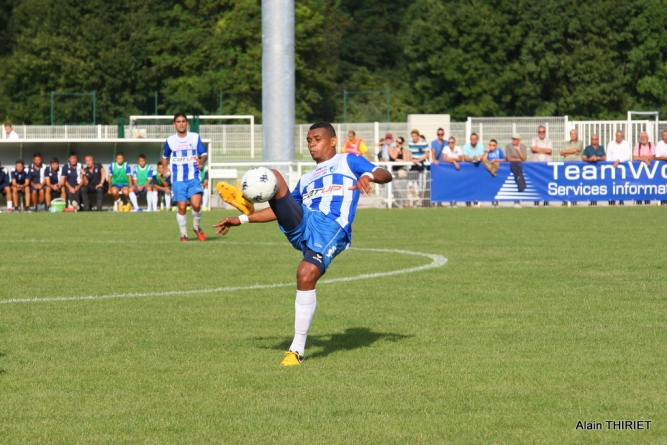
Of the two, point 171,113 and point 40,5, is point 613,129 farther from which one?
point 40,5

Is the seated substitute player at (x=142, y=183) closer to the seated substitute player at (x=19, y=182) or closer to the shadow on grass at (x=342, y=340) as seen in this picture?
the seated substitute player at (x=19, y=182)

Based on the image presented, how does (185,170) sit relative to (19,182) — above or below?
above

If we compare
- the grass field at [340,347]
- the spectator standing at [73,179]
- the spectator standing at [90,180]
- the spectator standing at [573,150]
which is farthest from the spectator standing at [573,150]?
the grass field at [340,347]

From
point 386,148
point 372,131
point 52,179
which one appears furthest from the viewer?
point 372,131

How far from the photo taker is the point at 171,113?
165ft

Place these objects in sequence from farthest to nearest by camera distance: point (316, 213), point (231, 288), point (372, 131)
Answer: point (372, 131) < point (231, 288) < point (316, 213)

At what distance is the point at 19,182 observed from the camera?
26562 millimetres

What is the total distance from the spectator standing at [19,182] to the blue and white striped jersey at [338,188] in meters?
19.9

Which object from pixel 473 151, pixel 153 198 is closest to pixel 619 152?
pixel 473 151

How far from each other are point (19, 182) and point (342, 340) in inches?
789

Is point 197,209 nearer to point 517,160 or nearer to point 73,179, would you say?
point 73,179

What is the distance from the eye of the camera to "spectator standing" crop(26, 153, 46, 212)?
86.8 feet

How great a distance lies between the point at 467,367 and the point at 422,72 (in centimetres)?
6142

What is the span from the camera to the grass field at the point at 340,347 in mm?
5562
